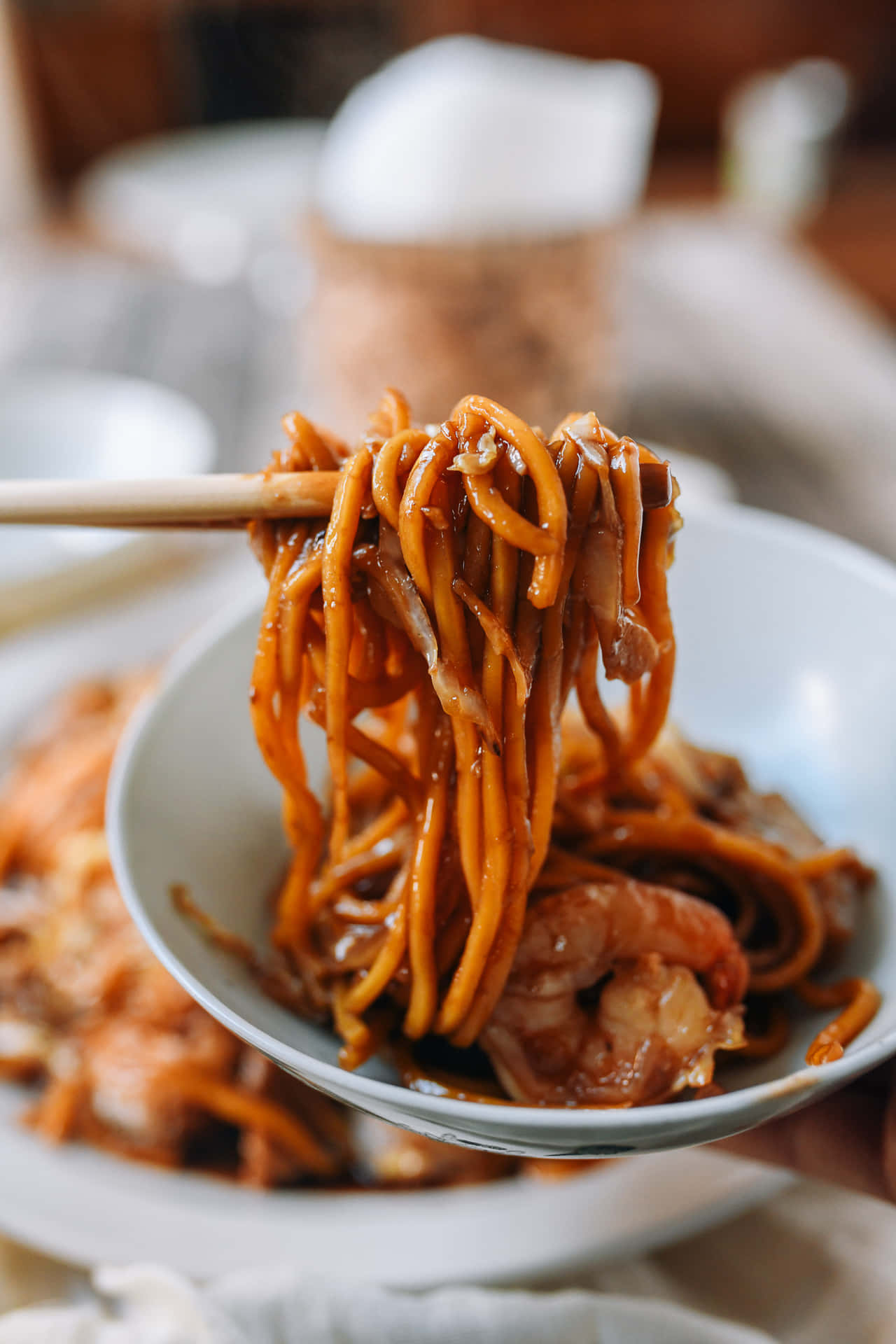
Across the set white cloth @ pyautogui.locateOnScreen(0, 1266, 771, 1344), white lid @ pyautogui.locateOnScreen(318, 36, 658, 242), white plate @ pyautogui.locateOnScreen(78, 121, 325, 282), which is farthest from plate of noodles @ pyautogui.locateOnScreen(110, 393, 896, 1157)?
white plate @ pyautogui.locateOnScreen(78, 121, 325, 282)

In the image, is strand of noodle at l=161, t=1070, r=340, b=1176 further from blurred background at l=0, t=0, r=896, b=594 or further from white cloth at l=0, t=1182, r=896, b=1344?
blurred background at l=0, t=0, r=896, b=594

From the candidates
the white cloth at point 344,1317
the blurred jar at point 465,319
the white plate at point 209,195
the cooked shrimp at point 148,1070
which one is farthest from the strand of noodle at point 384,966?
the white plate at point 209,195

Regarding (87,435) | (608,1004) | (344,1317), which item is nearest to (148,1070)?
(344,1317)

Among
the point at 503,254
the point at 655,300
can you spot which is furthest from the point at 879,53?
the point at 503,254

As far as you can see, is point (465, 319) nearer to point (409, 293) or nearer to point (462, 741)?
point (409, 293)

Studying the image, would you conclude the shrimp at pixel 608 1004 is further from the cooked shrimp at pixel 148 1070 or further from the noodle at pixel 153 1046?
the cooked shrimp at pixel 148 1070

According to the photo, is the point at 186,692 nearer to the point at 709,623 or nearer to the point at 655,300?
Result: the point at 709,623
